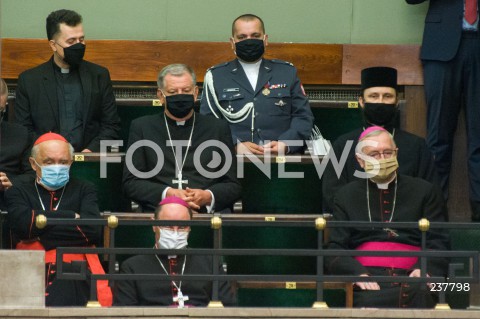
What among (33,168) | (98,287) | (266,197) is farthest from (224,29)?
(98,287)

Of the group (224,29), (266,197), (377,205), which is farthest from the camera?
(224,29)

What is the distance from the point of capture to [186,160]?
10836mm

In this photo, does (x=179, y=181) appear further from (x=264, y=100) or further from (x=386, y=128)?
(x=386, y=128)

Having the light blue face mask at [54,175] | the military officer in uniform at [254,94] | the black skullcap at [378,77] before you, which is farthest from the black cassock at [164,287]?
the black skullcap at [378,77]

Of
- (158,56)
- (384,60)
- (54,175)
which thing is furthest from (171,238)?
(384,60)

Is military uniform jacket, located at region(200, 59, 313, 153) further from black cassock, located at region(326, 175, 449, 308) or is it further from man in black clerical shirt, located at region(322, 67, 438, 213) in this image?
black cassock, located at region(326, 175, 449, 308)

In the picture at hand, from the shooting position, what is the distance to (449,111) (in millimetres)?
12000

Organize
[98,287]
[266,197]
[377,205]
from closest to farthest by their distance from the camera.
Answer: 1. [98,287]
2. [377,205]
3. [266,197]

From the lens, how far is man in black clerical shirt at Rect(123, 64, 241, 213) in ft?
34.6

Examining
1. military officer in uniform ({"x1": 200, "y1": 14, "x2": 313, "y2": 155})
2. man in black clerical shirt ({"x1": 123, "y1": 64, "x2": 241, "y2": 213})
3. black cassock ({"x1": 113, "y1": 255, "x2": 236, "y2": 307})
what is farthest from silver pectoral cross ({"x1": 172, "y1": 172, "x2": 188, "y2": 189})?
black cassock ({"x1": 113, "y1": 255, "x2": 236, "y2": 307})

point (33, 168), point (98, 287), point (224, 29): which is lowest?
point (98, 287)

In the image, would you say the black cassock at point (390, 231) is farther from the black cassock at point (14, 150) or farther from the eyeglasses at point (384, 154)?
the black cassock at point (14, 150)

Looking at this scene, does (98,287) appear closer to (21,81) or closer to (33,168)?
(33,168)

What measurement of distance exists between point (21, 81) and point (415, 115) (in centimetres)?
310
